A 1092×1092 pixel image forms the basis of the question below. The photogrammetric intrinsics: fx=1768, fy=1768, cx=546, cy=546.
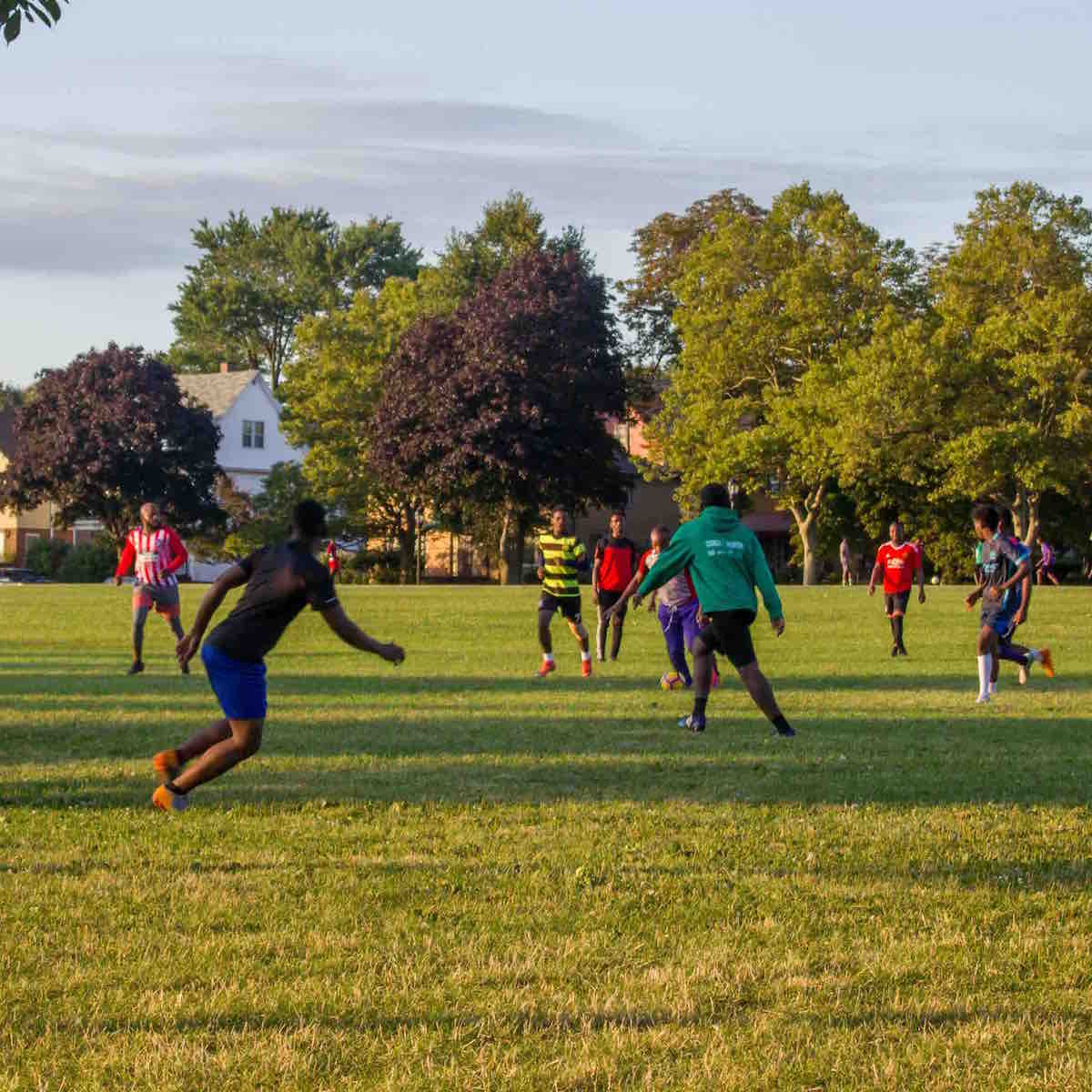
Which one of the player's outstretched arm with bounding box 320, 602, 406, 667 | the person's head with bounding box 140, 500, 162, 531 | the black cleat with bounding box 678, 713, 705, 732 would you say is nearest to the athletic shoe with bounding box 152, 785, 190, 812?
the player's outstretched arm with bounding box 320, 602, 406, 667

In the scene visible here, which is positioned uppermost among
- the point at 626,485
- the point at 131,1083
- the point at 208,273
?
the point at 208,273

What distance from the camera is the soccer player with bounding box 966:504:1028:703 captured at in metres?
17.4

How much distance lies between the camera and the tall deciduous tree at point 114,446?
3049 inches

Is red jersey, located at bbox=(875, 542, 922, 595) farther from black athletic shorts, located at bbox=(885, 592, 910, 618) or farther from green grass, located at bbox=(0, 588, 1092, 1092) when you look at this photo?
green grass, located at bbox=(0, 588, 1092, 1092)

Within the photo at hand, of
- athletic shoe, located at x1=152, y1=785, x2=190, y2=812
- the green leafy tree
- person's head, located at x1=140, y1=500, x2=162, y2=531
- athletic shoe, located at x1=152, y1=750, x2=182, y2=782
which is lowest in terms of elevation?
athletic shoe, located at x1=152, y1=785, x2=190, y2=812

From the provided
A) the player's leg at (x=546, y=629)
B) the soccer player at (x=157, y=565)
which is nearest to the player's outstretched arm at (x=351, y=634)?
the player's leg at (x=546, y=629)

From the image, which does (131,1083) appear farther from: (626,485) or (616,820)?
(626,485)

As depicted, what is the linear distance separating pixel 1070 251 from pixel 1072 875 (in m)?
61.9

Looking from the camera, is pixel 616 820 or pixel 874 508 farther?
pixel 874 508

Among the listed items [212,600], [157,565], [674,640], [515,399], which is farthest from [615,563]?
[515,399]

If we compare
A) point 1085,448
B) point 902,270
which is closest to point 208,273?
point 902,270

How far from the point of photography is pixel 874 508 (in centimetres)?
7419

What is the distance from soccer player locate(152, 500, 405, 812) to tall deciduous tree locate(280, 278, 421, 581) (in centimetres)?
6587

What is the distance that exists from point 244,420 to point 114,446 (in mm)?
16781
